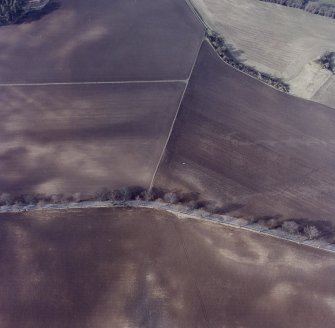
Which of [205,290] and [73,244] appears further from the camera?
[73,244]

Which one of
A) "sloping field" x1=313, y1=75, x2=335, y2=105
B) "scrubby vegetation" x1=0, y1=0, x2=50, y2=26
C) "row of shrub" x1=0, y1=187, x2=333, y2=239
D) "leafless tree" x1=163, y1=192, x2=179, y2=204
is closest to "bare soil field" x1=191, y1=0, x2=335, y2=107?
"sloping field" x1=313, y1=75, x2=335, y2=105

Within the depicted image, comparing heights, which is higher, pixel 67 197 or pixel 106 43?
pixel 106 43

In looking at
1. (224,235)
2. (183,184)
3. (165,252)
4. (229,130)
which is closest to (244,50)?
(229,130)

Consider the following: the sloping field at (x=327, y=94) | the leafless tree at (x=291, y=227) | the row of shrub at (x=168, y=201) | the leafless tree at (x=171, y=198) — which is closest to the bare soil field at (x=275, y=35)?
the sloping field at (x=327, y=94)

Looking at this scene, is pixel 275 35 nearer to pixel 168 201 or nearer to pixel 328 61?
pixel 328 61

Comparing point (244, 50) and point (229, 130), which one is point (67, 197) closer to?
point (229, 130)

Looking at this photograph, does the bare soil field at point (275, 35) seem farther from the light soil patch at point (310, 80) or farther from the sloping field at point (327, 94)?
the sloping field at point (327, 94)
